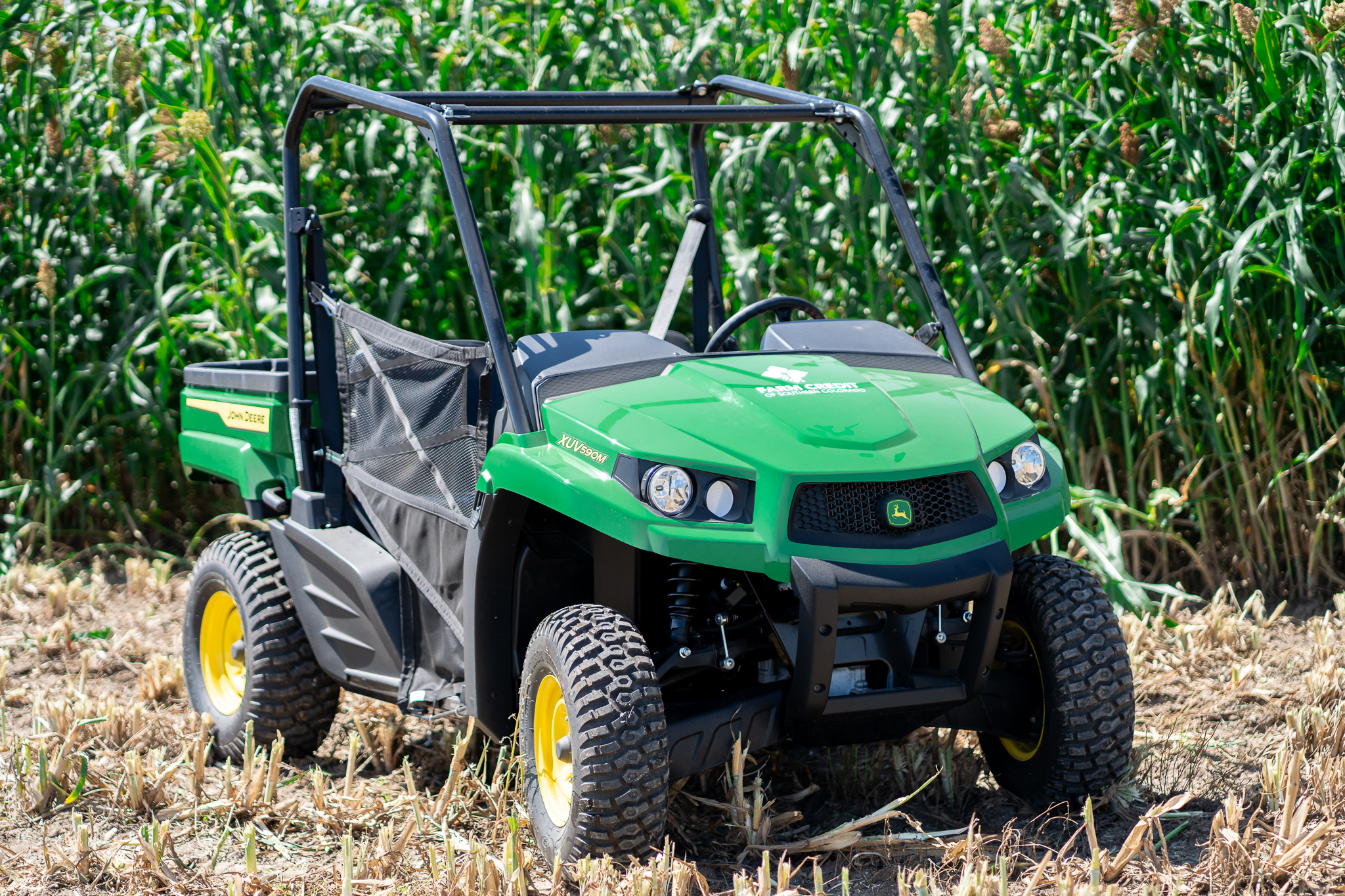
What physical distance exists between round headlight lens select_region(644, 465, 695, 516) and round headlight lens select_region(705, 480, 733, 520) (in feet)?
0.11

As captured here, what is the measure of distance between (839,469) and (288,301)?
1789 mm

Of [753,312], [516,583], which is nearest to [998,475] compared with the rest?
[753,312]

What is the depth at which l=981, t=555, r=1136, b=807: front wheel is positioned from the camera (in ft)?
8.62

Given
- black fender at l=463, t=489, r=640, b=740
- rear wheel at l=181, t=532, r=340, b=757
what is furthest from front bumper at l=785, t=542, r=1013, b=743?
rear wheel at l=181, t=532, r=340, b=757

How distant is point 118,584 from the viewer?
5523 millimetres

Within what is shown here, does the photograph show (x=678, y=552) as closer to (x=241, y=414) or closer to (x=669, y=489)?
(x=669, y=489)

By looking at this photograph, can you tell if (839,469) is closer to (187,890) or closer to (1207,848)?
(1207,848)

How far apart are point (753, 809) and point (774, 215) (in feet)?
8.52

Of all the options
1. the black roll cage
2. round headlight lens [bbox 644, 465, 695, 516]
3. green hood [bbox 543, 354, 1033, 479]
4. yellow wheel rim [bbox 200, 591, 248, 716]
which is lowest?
yellow wheel rim [bbox 200, 591, 248, 716]

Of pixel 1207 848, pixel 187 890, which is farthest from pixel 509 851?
pixel 1207 848

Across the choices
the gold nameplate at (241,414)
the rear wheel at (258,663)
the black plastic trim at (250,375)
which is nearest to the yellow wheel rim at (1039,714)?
the rear wheel at (258,663)

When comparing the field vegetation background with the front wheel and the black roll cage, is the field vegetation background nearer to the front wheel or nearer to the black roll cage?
the black roll cage

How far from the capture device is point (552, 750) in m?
2.64

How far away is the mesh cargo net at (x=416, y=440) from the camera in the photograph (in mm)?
2850
